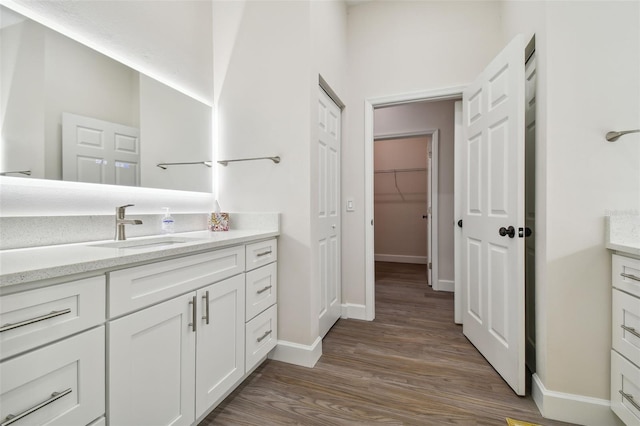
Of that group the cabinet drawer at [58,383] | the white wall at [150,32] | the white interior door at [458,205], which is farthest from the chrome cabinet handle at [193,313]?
the white interior door at [458,205]

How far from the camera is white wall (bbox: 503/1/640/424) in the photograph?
1.38 meters

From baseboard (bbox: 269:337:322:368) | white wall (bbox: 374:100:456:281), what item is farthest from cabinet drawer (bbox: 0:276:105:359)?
white wall (bbox: 374:100:456:281)

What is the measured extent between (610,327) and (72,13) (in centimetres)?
304

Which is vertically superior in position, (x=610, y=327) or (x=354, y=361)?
(x=610, y=327)

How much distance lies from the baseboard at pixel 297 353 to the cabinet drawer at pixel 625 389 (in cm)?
155

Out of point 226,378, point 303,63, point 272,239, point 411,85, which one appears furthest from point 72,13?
point 411,85

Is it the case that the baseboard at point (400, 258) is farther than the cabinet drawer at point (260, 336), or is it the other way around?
the baseboard at point (400, 258)

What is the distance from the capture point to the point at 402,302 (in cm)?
325

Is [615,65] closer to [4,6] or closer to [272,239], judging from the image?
[272,239]

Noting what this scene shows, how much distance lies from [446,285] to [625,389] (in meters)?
2.37

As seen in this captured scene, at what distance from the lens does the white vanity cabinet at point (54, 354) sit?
706mm

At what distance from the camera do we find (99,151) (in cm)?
149

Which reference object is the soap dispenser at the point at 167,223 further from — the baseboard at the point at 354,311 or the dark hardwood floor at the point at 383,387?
the baseboard at the point at 354,311

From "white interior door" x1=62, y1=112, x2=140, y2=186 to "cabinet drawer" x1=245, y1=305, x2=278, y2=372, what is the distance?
1100 millimetres
